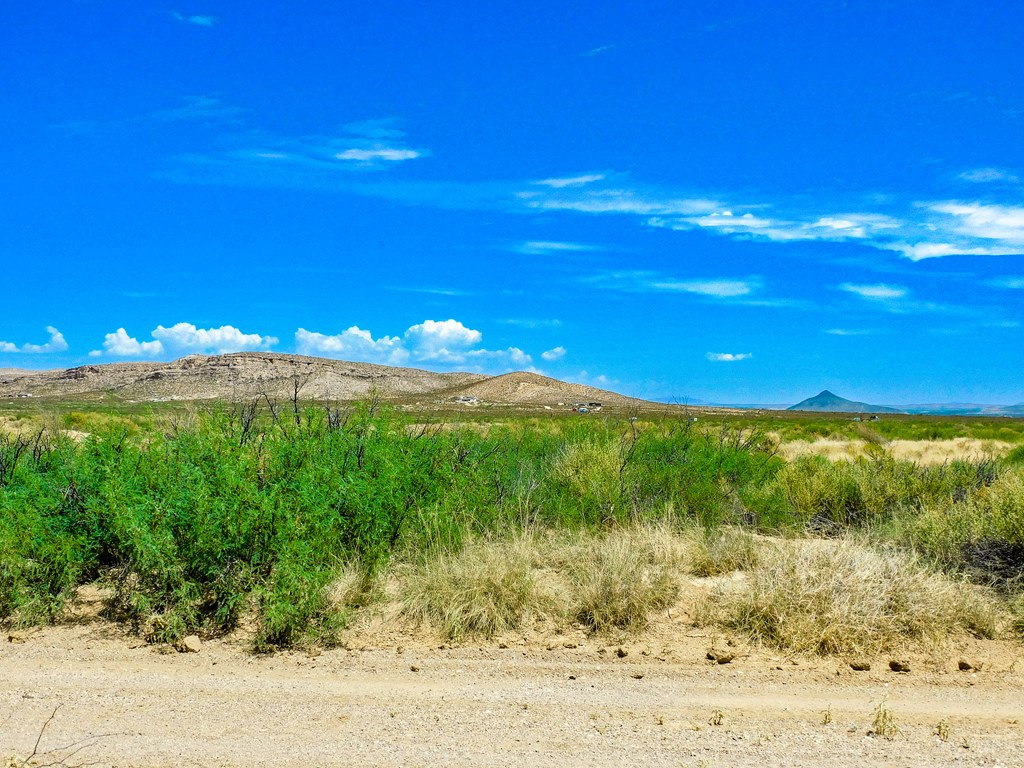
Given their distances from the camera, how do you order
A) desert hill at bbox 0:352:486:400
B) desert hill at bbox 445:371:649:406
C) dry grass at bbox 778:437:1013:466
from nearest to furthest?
dry grass at bbox 778:437:1013:466
desert hill at bbox 445:371:649:406
desert hill at bbox 0:352:486:400

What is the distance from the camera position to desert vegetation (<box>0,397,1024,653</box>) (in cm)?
774

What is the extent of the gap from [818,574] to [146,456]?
750cm

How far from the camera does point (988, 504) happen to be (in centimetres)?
1113

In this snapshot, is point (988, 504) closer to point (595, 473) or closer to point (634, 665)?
point (595, 473)

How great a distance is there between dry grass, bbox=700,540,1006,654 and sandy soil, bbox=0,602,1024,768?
245 millimetres

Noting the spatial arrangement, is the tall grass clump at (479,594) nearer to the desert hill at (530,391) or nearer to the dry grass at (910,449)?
the dry grass at (910,449)

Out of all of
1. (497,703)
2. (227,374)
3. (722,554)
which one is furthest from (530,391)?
(497,703)

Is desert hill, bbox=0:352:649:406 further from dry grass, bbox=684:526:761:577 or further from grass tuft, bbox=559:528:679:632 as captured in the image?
grass tuft, bbox=559:528:679:632

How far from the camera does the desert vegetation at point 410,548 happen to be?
25.4 ft

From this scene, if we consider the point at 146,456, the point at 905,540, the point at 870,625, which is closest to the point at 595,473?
the point at 905,540

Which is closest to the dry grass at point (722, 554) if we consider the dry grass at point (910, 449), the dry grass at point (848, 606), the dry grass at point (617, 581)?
the dry grass at point (617, 581)

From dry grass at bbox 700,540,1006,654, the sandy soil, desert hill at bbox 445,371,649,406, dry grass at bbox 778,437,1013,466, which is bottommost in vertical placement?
the sandy soil

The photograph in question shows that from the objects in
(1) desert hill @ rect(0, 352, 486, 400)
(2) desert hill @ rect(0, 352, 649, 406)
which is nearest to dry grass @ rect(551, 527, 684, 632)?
(2) desert hill @ rect(0, 352, 649, 406)

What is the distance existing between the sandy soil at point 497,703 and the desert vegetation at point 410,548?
1.11ft
